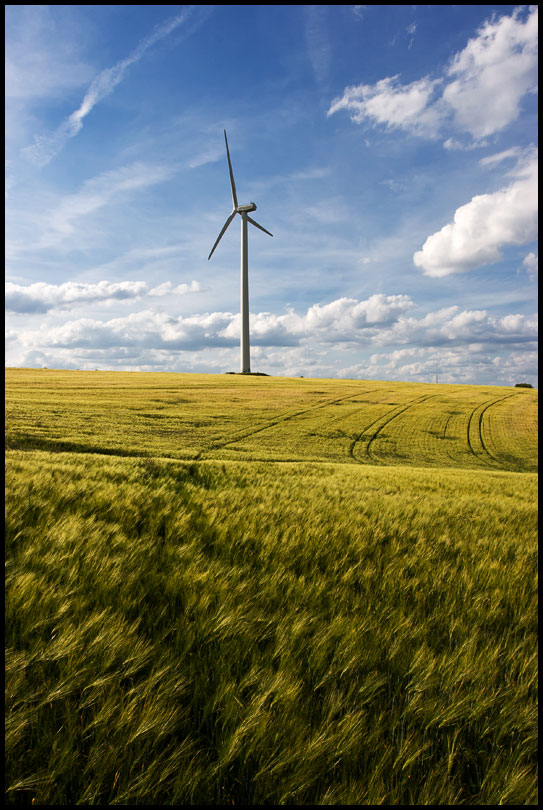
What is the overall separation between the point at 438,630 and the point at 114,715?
204 cm

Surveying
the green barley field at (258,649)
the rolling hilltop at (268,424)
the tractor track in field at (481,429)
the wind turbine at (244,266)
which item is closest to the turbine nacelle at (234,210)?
the wind turbine at (244,266)

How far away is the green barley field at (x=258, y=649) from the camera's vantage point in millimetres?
1548

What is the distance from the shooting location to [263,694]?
1827 millimetres

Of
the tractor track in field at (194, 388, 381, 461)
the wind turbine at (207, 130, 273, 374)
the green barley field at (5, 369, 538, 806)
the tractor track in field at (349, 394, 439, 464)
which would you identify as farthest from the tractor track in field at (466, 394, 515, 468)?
the wind turbine at (207, 130, 273, 374)

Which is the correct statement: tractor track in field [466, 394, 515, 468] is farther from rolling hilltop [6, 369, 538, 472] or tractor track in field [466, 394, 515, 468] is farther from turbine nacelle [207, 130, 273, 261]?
turbine nacelle [207, 130, 273, 261]

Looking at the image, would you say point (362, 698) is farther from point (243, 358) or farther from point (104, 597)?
point (243, 358)

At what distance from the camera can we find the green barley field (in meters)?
1.55

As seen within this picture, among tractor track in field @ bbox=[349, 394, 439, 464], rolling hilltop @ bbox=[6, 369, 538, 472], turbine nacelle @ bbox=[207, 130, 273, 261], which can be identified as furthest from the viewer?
turbine nacelle @ bbox=[207, 130, 273, 261]

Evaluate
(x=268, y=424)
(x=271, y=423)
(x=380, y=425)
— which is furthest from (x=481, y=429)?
(x=268, y=424)

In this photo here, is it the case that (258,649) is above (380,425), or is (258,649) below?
above

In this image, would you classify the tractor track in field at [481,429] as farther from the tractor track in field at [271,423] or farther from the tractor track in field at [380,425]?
the tractor track in field at [271,423]

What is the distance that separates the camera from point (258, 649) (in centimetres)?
221

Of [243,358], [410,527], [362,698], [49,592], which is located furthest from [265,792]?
[243,358]

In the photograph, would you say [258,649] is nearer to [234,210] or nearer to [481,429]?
[481,429]
